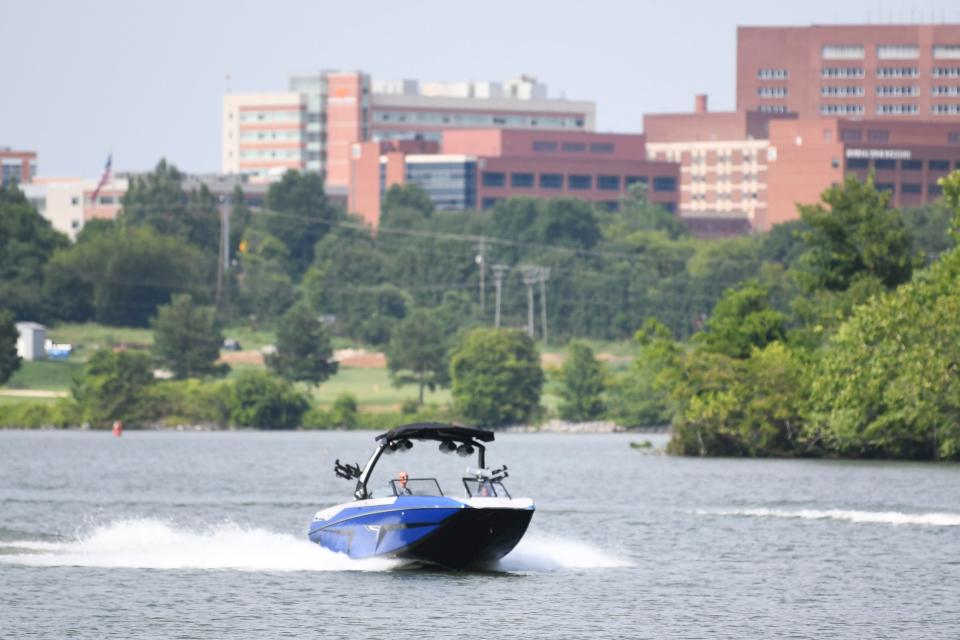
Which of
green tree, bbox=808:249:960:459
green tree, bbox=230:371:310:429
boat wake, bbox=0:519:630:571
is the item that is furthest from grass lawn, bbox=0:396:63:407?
boat wake, bbox=0:519:630:571

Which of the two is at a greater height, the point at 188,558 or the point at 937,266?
the point at 937,266

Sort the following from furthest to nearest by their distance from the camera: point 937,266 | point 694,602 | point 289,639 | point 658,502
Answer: point 937,266, point 658,502, point 694,602, point 289,639

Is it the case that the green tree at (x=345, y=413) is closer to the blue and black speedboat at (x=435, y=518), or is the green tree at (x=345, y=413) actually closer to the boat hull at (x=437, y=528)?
the blue and black speedboat at (x=435, y=518)

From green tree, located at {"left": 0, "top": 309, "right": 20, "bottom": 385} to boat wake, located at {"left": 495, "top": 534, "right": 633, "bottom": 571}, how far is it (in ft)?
448

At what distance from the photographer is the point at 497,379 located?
182750 mm

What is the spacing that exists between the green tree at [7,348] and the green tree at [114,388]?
1532 centimetres

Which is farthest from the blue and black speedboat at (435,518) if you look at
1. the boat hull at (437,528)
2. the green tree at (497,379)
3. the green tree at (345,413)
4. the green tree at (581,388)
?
the green tree at (581,388)

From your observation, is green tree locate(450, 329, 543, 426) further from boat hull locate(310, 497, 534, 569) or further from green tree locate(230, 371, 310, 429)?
boat hull locate(310, 497, 534, 569)

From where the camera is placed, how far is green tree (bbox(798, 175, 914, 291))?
120 meters

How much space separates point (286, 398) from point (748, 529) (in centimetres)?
11457

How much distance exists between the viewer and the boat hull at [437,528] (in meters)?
54.6

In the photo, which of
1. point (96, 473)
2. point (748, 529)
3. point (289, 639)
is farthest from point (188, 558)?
point (96, 473)

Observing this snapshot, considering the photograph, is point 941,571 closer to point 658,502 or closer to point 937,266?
point 658,502

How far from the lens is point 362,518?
56.4 meters
